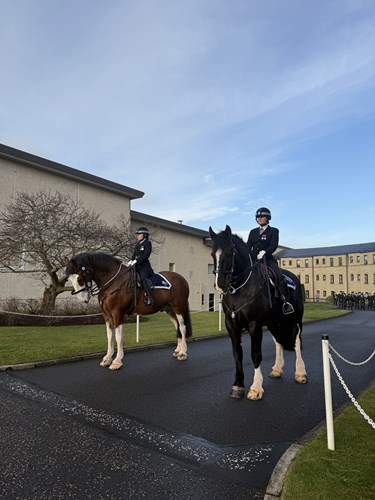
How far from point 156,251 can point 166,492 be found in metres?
27.1

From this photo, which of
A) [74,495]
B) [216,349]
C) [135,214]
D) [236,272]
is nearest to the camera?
[74,495]

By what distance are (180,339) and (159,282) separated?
1545mm

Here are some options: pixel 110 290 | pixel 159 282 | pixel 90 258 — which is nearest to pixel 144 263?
pixel 159 282

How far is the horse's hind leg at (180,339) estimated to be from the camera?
9141 millimetres

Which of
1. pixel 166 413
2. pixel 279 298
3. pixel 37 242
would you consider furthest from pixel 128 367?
pixel 37 242

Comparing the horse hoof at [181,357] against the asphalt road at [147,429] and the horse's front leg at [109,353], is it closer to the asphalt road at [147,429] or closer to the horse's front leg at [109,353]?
the asphalt road at [147,429]

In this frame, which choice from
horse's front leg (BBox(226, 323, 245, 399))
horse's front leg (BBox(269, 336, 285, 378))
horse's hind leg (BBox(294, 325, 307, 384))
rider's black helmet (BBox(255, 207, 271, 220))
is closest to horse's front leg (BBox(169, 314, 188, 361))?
horse's front leg (BBox(269, 336, 285, 378))

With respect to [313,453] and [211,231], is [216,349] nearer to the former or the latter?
[211,231]

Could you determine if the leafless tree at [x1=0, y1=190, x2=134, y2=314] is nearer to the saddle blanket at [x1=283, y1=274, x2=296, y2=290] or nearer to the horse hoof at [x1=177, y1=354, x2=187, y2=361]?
the horse hoof at [x1=177, y1=354, x2=187, y2=361]

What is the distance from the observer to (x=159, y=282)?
927cm

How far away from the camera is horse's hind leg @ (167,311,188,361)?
9.14 m

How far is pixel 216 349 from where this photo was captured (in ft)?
35.1

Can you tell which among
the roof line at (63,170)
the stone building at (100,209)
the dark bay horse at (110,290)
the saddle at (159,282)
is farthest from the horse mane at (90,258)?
the roof line at (63,170)

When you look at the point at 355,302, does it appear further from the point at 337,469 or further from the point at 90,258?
the point at 337,469
